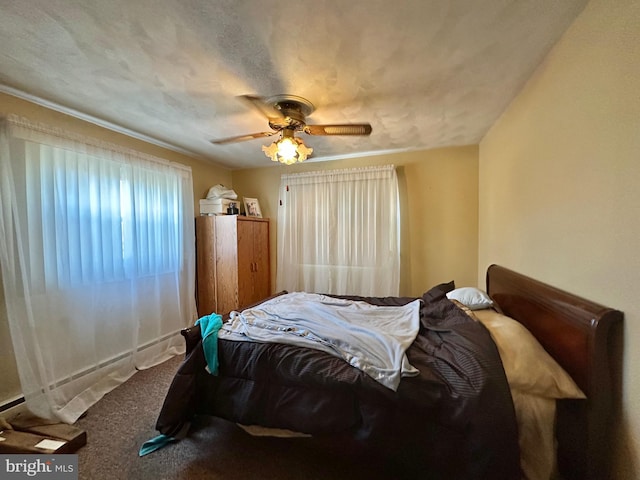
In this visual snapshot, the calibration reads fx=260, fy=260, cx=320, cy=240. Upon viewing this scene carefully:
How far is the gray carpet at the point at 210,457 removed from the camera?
1.46 meters

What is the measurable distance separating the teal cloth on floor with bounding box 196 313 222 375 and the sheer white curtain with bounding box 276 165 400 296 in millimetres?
2000

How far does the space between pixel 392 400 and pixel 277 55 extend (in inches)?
77.6

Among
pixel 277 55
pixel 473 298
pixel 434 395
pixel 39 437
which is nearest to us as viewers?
pixel 434 395

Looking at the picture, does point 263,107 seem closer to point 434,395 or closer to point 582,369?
point 434,395

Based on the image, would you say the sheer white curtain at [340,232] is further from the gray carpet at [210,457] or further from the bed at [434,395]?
the gray carpet at [210,457]

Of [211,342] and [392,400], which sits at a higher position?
[211,342]

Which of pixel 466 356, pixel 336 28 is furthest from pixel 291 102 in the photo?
pixel 466 356

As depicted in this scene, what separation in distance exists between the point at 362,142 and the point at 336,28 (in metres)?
1.74

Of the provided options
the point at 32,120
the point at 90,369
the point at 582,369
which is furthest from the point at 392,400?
the point at 32,120

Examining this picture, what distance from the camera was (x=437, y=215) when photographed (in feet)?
10.6

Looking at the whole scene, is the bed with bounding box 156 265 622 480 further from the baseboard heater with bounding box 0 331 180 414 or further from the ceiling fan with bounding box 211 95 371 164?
the ceiling fan with bounding box 211 95 371 164

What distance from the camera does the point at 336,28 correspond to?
4.33ft

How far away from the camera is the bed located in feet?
3.53

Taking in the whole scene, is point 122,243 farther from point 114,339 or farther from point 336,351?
point 336,351
